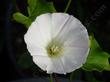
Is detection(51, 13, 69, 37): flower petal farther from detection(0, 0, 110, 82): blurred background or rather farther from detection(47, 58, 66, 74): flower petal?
detection(0, 0, 110, 82): blurred background

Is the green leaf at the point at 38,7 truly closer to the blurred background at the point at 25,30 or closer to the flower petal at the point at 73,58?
the flower petal at the point at 73,58

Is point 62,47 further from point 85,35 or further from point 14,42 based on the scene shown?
point 14,42

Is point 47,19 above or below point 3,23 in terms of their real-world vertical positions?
above

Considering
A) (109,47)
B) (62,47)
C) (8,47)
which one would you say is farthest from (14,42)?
(62,47)

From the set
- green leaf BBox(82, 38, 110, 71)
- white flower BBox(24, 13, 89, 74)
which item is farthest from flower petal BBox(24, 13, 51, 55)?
green leaf BBox(82, 38, 110, 71)

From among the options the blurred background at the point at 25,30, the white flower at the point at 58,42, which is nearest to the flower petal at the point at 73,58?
the white flower at the point at 58,42

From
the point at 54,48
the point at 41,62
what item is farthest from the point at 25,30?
the point at 41,62

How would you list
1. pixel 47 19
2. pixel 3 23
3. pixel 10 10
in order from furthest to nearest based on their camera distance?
pixel 3 23 < pixel 10 10 < pixel 47 19
